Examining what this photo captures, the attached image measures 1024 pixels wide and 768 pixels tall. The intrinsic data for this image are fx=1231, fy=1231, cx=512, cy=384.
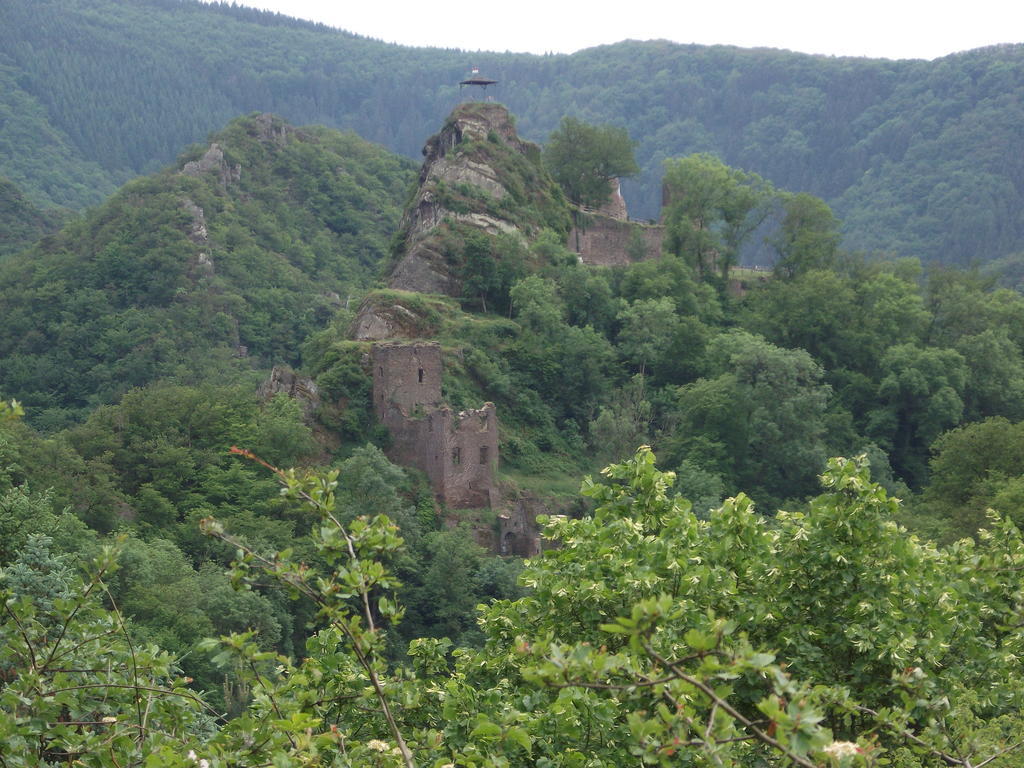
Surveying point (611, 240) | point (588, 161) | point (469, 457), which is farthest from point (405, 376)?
point (588, 161)

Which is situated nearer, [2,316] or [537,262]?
[537,262]

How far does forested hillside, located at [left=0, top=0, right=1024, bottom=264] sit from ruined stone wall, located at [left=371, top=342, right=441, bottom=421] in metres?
87.2

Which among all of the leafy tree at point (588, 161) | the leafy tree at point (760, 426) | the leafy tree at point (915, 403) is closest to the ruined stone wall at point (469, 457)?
the leafy tree at point (760, 426)

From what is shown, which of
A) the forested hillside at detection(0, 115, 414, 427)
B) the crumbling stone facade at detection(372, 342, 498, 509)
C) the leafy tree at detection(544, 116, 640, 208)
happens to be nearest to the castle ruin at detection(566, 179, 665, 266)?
the leafy tree at detection(544, 116, 640, 208)

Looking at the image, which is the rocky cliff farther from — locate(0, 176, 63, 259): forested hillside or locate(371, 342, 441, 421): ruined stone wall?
locate(0, 176, 63, 259): forested hillside

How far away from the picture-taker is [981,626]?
43.7ft

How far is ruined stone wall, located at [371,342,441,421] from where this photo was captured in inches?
1639

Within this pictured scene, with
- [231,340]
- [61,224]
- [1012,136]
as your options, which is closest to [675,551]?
[231,340]

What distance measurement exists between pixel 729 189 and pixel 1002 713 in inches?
2061

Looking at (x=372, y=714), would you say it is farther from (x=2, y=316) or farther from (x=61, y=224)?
(x=61, y=224)

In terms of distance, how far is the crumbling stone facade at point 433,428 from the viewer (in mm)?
40312

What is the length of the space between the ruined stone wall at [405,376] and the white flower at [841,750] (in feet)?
115

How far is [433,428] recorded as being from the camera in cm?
4066

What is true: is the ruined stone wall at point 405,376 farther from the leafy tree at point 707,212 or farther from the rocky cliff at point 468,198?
the leafy tree at point 707,212
